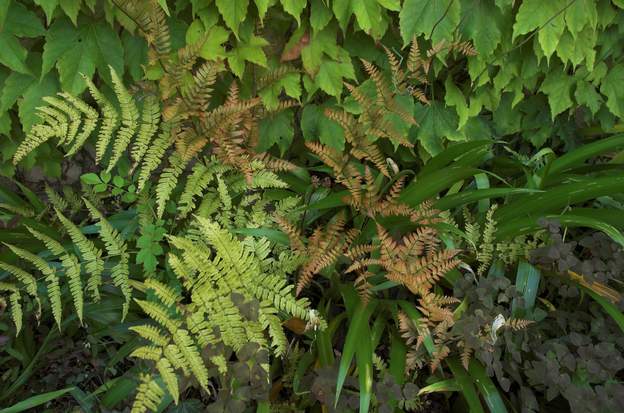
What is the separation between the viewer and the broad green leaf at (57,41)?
2.00 m

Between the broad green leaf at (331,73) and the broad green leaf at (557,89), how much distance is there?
3.19 feet

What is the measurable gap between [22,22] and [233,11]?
2.57 feet

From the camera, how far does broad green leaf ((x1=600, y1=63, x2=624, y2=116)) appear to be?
2.52 meters

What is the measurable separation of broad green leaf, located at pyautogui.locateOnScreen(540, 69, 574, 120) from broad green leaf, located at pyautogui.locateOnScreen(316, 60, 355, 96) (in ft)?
3.19

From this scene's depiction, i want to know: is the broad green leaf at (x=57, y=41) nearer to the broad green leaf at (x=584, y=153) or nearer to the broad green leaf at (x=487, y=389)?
the broad green leaf at (x=487, y=389)

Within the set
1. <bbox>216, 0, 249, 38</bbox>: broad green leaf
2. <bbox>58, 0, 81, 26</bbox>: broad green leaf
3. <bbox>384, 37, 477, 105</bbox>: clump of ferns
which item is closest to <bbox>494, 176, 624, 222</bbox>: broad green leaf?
<bbox>384, 37, 477, 105</bbox>: clump of ferns

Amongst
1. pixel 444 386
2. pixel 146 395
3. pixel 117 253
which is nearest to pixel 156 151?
pixel 117 253

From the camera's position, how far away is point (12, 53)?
1.98 m

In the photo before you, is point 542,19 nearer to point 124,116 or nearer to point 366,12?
point 366,12

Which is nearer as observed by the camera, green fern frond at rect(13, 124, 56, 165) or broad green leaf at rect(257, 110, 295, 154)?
green fern frond at rect(13, 124, 56, 165)

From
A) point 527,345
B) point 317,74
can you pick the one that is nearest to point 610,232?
point 527,345

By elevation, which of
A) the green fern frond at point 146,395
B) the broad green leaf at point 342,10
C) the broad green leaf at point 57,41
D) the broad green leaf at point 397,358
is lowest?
the broad green leaf at point 397,358

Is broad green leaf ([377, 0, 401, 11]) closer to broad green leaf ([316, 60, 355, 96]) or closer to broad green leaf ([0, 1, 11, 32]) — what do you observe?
broad green leaf ([316, 60, 355, 96])

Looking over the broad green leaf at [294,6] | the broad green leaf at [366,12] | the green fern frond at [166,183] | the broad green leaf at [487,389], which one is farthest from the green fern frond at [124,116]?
the broad green leaf at [487,389]
